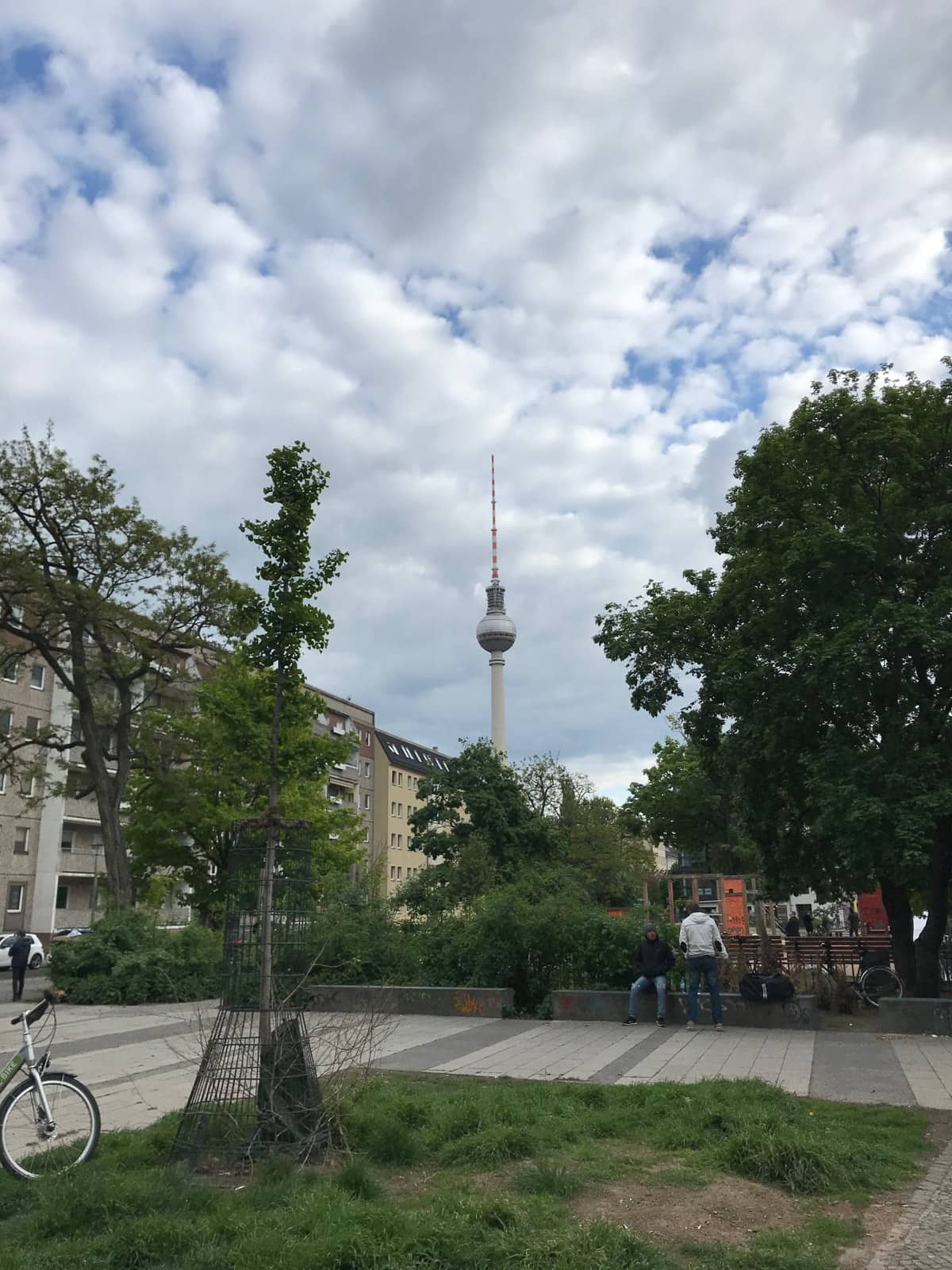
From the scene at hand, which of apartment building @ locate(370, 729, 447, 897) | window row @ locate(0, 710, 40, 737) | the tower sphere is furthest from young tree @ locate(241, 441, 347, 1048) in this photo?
the tower sphere

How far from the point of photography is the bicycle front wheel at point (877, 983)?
50.7 ft

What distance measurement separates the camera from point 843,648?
14094 millimetres

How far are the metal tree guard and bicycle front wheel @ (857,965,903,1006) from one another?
11300 mm

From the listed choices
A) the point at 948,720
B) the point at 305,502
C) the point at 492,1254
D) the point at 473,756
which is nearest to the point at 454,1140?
the point at 492,1254

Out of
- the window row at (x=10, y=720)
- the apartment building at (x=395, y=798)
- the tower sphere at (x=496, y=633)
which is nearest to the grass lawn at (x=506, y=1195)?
the window row at (x=10, y=720)

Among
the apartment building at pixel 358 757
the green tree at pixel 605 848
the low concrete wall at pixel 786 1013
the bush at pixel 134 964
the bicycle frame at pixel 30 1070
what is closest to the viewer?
the bicycle frame at pixel 30 1070

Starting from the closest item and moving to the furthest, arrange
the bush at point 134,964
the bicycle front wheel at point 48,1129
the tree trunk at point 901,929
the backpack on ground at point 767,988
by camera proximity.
A: the bicycle front wheel at point 48,1129 → the backpack on ground at point 767,988 → the tree trunk at point 901,929 → the bush at point 134,964

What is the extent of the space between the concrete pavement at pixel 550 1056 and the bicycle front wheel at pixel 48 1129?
2.59 feet

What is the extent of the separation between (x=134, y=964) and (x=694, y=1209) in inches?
647

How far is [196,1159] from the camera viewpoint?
20.5 feet

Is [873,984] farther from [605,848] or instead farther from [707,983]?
[605,848]

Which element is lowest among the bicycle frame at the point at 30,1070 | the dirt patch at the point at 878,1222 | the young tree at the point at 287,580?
the dirt patch at the point at 878,1222

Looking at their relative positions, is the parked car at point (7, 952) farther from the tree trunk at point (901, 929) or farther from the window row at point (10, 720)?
the tree trunk at point (901, 929)

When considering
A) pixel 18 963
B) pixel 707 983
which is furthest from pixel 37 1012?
pixel 18 963
